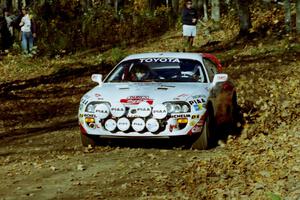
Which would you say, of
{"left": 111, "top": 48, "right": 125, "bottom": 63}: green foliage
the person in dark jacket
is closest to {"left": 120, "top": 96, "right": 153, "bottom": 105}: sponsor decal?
the person in dark jacket

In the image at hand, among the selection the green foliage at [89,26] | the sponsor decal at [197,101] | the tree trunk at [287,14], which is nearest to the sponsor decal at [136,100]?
the sponsor decal at [197,101]

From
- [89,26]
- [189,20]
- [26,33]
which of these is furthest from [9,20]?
[189,20]

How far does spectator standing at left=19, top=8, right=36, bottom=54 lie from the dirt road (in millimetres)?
10277

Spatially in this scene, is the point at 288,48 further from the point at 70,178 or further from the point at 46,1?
the point at 46,1

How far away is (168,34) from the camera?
3177 cm

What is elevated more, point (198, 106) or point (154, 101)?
point (154, 101)

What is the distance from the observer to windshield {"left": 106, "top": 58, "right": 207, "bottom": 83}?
36.1ft

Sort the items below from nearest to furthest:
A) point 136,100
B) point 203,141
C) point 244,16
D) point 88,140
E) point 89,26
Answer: point 136,100, point 203,141, point 88,140, point 244,16, point 89,26

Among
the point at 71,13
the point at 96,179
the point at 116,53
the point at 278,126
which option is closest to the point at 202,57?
the point at 278,126

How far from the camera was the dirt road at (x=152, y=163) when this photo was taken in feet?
24.6

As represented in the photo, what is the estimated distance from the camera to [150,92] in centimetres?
1000

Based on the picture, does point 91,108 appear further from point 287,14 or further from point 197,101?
point 287,14

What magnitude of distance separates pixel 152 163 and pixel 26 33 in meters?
16.7

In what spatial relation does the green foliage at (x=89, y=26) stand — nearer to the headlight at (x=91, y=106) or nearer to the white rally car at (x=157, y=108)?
the white rally car at (x=157, y=108)
